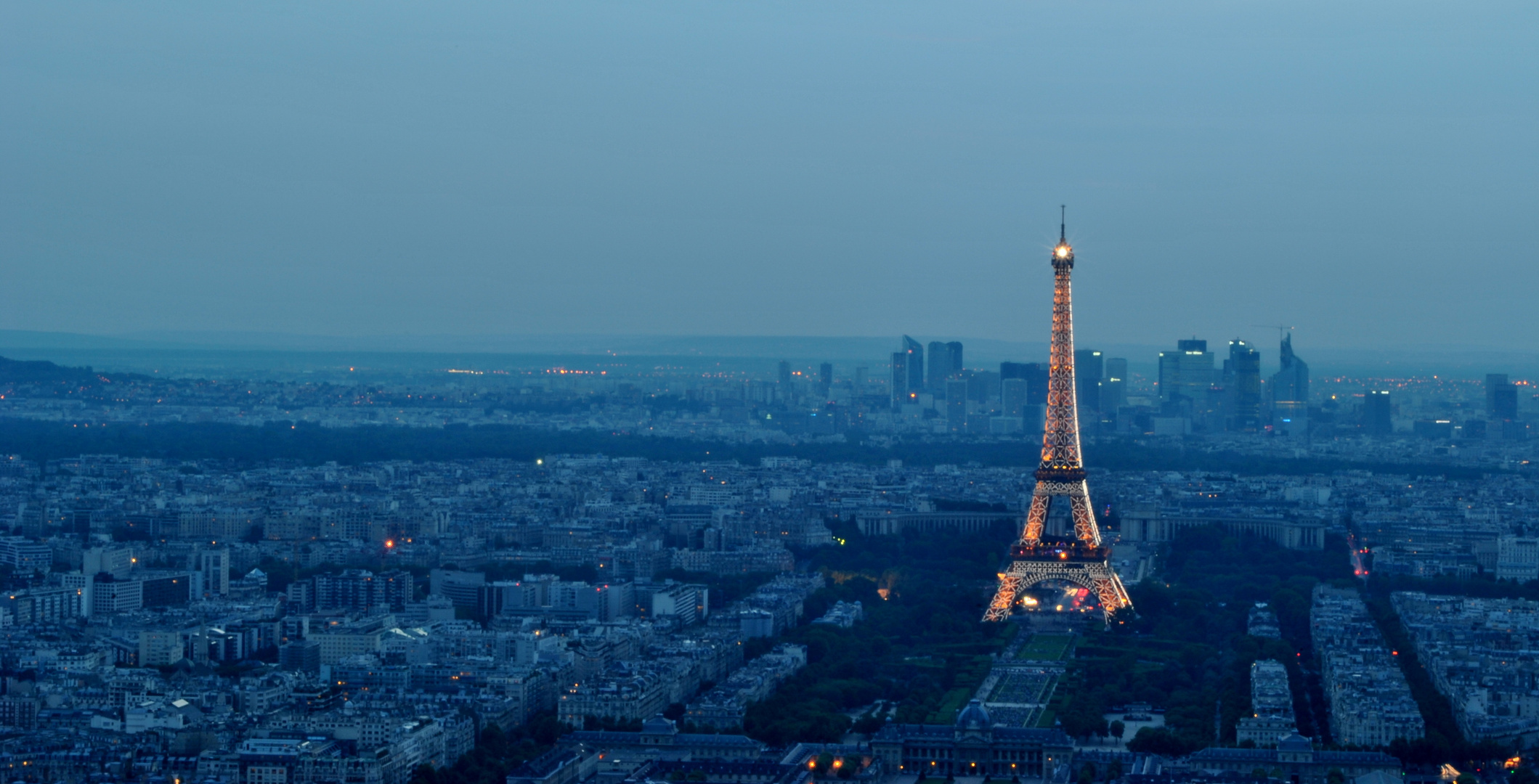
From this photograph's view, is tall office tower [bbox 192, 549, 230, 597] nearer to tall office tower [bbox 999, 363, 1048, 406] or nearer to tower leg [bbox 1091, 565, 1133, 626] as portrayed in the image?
tower leg [bbox 1091, 565, 1133, 626]

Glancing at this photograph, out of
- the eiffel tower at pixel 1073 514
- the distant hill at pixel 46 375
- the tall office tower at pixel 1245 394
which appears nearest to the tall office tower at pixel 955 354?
the tall office tower at pixel 1245 394

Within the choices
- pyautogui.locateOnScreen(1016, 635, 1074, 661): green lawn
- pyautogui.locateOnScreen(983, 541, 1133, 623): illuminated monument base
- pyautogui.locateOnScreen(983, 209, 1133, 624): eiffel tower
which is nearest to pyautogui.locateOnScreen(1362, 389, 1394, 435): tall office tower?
pyautogui.locateOnScreen(983, 209, 1133, 624): eiffel tower

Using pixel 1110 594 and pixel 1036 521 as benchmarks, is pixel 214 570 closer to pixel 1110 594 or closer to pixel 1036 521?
pixel 1036 521

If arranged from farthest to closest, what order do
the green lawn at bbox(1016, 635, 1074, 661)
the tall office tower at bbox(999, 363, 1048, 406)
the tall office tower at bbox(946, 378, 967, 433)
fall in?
the tall office tower at bbox(999, 363, 1048, 406) → the tall office tower at bbox(946, 378, 967, 433) → the green lawn at bbox(1016, 635, 1074, 661)

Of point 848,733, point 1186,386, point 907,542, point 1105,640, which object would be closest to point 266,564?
point 907,542

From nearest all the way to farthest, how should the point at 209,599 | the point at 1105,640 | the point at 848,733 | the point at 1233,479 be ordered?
the point at 848,733 < the point at 1105,640 < the point at 209,599 < the point at 1233,479

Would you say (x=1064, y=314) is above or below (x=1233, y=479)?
above

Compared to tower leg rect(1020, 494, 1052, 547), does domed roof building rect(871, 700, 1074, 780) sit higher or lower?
lower

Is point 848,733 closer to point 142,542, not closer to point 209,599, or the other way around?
point 209,599
